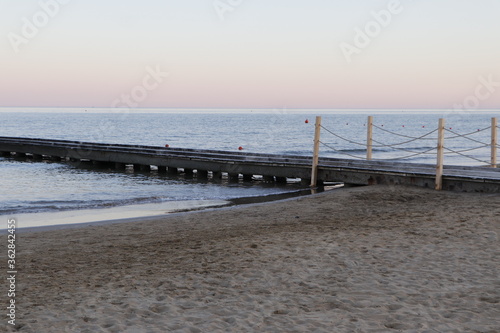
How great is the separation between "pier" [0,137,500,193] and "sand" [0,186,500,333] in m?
3.77

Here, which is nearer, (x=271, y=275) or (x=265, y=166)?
(x=271, y=275)

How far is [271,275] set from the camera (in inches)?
263

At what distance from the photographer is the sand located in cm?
517

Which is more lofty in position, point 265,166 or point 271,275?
point 265,166

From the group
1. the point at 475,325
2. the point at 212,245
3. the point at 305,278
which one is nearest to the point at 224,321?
the point at 305,278

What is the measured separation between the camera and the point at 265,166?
19.8m

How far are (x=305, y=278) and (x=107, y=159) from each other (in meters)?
21.3

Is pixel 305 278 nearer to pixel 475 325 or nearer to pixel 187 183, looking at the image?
pixel 475 325

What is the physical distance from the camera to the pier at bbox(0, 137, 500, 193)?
14.8 meters

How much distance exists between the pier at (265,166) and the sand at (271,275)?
12.4 feet

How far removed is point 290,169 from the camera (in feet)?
61.9

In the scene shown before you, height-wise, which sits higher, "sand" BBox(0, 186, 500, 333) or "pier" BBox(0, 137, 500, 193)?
"pier" BBox(0, 137, 500, 193)

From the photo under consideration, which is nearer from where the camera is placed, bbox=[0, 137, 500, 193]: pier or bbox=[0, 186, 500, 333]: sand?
bbox=[0, 186, 500, 333]: sand

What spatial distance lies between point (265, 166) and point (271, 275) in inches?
517
